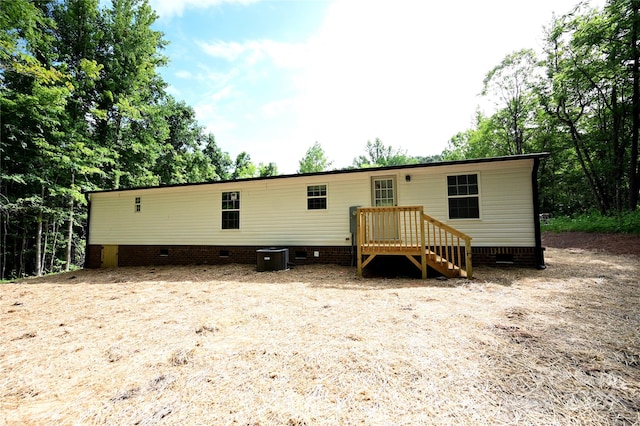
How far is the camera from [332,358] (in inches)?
95.8

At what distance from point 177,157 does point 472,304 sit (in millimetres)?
20701

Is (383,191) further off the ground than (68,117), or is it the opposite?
(68,117)

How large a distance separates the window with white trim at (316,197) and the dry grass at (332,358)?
4.05 meters

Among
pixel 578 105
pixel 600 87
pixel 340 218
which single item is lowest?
pixel 340 218

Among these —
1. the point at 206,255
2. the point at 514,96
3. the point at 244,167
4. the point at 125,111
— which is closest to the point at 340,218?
the point at 206,255

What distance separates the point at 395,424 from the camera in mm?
1585

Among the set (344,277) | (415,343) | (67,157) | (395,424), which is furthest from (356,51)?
(67,157)

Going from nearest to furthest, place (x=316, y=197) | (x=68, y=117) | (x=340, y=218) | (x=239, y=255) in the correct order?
(x=340, y=218), (x=316, y=197), (x=239, y=255), (x=68, y=117)

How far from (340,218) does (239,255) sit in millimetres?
3927

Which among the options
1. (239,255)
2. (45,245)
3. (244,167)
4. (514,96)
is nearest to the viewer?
(239,255)

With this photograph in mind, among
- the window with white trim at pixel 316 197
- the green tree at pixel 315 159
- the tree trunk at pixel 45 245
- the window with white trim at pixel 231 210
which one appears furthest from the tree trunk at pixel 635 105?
the tree trunk at pixel 45 245

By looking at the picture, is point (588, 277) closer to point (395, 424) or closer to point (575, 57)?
point (395, 424)

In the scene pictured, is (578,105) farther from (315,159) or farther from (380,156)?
(380,156)

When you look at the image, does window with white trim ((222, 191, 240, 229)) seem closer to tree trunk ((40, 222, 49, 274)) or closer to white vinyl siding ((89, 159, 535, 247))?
white vinyl siding ((89, 159, 535, 247))
